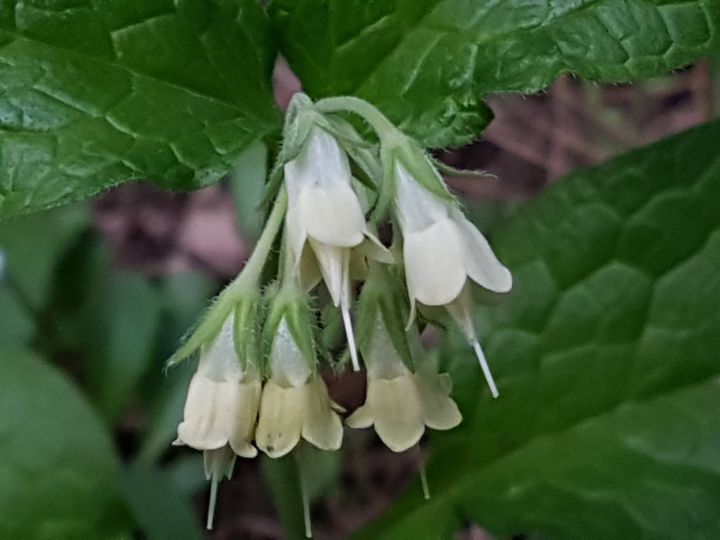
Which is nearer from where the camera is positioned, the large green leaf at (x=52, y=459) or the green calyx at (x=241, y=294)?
the green calyx at (x=241, y=294)

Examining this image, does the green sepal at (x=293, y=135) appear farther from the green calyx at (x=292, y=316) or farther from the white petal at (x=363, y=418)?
the white petal at (x=363, y=418)

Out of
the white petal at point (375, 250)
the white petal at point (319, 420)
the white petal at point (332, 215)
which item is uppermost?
the white petal at point (332, 215)

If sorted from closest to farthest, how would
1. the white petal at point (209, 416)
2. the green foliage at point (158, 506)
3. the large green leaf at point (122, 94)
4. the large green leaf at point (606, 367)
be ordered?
1. the white petal at point (209, 416)
2. the large green leaf at point (122, 94)
3. the large green leaf at point (606, 367)
4. the green foliage at point (158, 506)

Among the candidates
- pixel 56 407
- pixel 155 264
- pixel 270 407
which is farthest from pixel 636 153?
pixel 155 264

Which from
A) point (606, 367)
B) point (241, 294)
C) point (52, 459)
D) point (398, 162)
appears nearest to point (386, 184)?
point (398, 162)

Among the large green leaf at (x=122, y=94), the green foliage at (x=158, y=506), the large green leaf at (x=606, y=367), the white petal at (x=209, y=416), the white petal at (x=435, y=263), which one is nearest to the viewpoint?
the white petal at (x=435, y=263)

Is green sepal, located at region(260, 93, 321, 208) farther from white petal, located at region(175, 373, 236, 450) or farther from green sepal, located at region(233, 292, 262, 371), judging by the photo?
white petal, located at region(175, 373, 236, 450)

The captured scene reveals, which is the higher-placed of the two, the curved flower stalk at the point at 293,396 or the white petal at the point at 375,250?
the white petal at the point at 375,250

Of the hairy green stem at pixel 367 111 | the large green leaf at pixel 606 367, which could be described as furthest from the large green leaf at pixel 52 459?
the hairy green stem at pixel 367 111
